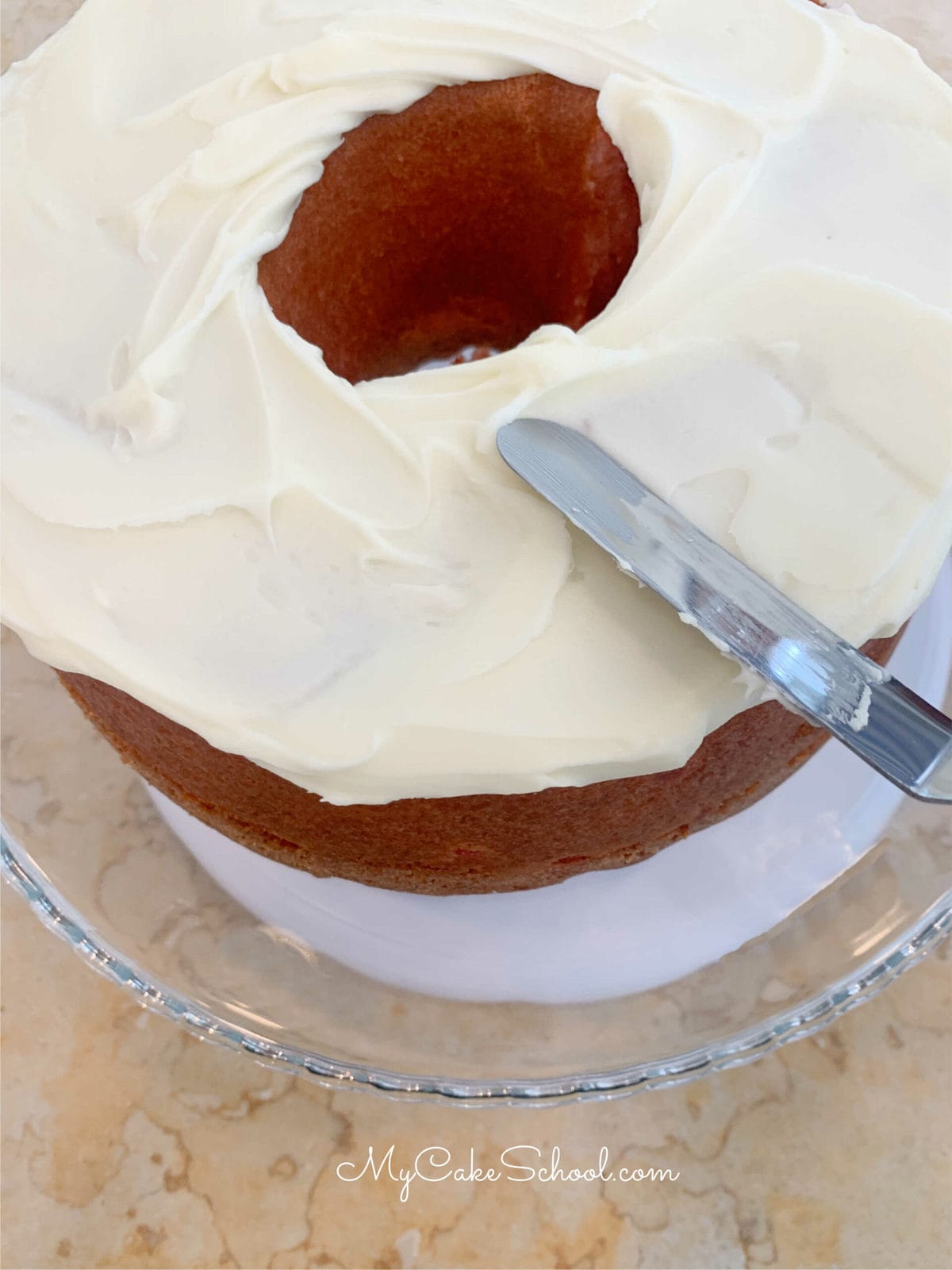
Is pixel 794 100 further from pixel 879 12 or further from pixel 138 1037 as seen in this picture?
pixel 138 1037

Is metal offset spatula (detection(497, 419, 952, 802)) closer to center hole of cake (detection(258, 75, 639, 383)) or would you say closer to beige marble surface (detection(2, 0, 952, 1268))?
center hole of cake (detection(258, 75, 639, 383))

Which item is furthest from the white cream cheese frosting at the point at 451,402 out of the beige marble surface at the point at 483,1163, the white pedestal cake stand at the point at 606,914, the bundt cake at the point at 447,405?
the beige marble surface at the point at 483,1163

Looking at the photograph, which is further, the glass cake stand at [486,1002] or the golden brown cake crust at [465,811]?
the glass cake stand at [486,1002]

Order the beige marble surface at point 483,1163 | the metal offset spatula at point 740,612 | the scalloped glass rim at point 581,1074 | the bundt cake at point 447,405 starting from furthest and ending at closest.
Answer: the beige marble surface at point 483,1163, the scalloped glass rim at point 581,1074, the bundt cake at point 447,405, the metal offset spatula at point 740,612

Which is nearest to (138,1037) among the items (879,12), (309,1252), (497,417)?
(309,1252)

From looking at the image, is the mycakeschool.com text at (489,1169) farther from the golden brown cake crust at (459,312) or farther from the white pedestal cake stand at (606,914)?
the golden brown cake crust at (459,312)
